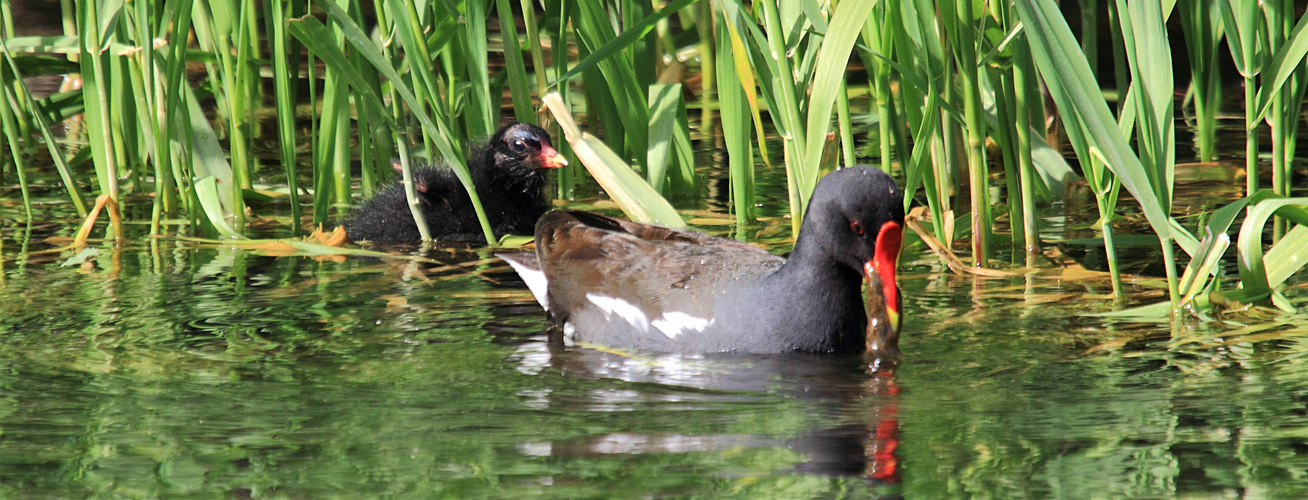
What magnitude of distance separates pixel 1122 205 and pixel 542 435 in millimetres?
3042

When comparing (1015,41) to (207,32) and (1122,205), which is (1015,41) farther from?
(207,32)

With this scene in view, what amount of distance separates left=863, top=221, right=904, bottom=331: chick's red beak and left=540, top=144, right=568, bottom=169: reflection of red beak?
5.97ft

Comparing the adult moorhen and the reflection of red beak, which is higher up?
the reflection of red beak

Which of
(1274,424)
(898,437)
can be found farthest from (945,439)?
(1274,424)

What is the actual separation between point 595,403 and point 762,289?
640 millimetres

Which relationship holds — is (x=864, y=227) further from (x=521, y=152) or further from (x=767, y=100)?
(x=521, y=152)

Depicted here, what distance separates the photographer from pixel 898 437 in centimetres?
250

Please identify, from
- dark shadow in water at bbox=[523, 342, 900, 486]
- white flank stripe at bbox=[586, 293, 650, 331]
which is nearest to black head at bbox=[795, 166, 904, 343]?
dark shadow in water at bbox=[523, 342, 900, 486]

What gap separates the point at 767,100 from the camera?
3623 mm

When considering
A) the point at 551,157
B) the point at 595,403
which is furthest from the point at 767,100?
the point at 551,157

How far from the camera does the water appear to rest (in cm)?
227

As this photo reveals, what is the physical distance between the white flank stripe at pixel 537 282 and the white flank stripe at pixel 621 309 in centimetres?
21

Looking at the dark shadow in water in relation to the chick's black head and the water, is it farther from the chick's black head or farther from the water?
the chick's black head

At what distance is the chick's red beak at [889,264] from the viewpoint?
10.2ft
